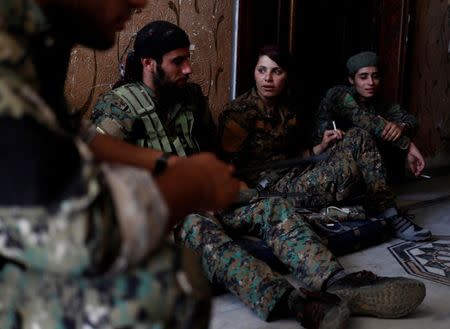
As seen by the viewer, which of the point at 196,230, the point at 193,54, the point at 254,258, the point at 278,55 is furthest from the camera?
the point at 278,55

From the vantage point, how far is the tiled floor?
2180 mm

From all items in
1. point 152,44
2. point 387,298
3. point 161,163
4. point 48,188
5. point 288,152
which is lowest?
point 387,298

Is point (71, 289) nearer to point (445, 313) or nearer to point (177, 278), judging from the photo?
point (177, 278)

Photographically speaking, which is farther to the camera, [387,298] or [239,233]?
[239,233]

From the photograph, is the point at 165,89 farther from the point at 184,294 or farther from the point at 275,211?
the point at 184,294

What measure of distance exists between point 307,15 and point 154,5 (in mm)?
1502

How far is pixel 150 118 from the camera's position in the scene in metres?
2.54

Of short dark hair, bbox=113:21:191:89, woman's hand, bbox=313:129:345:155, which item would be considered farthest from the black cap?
woman's hand, bbox=313:129:345:155

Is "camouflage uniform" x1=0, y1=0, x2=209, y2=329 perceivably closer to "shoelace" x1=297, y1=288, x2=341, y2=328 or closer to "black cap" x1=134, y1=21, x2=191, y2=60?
"shoelace" x1=297, y1=288, x2=341, y2=328

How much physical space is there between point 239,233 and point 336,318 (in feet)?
3.18

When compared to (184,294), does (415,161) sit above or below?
below

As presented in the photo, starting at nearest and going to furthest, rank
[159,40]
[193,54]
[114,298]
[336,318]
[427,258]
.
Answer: [114,298] < [336,318] < [159,40] < [427,258] < [193,54]

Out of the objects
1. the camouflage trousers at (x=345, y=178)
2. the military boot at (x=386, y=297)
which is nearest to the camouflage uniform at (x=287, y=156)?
the camouflage trousers at (x=345, y=178)

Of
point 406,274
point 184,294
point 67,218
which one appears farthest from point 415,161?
point 67,218
